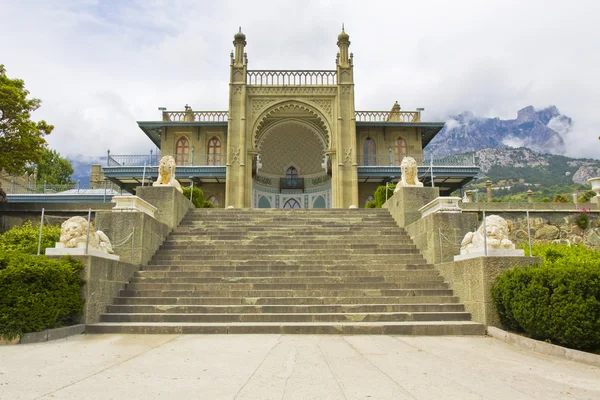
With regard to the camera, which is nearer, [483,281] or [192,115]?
[483,281]

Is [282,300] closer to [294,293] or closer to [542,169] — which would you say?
[294,293]

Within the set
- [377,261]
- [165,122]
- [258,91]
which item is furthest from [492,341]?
[165,122]

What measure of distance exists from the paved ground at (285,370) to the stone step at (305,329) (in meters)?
0.62

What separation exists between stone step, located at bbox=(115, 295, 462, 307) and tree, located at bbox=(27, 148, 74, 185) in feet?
130

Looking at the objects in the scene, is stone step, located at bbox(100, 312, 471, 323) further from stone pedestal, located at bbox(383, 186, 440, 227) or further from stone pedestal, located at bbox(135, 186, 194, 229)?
stone pedestal, located at bbox(383, 186, 440, 227)

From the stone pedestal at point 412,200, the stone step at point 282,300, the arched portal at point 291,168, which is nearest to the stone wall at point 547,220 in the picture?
the stone pedestal at point 412,200

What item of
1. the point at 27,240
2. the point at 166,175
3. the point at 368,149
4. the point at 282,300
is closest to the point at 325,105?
the point at 368,149

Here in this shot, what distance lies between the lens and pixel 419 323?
7898mm

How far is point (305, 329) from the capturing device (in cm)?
765

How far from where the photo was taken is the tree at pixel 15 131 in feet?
55.5

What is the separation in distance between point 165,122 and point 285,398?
26380 millimetres

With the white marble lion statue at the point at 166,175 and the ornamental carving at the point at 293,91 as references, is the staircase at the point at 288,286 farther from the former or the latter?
the ornamental carving at the point at 293,91

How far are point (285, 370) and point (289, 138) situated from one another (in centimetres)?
2658

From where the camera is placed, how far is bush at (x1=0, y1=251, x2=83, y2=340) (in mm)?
6387
